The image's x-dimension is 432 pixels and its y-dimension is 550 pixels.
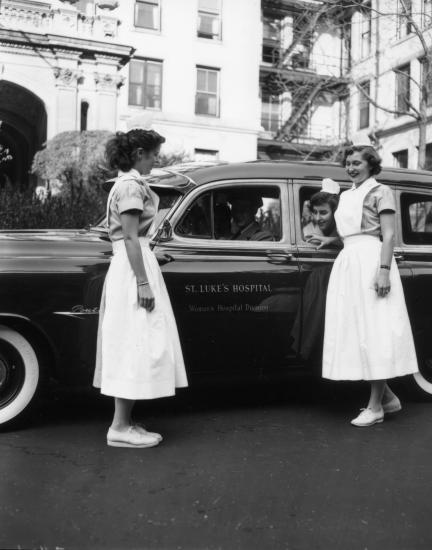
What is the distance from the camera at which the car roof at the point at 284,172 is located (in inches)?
187

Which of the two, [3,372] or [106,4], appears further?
[106,4]

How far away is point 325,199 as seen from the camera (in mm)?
4941

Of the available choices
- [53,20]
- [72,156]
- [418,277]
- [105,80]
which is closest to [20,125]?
[105,80]

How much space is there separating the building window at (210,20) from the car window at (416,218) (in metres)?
23.9

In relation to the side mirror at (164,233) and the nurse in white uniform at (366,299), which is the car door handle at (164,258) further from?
the nurse in white uniform at (366,299)

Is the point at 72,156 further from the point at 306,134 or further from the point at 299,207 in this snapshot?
the point at 306,134

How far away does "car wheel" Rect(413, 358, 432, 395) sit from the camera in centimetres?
523

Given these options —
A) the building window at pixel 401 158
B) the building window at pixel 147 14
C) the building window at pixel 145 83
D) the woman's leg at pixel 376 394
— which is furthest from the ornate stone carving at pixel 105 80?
the woman's leg at pixel 376 394

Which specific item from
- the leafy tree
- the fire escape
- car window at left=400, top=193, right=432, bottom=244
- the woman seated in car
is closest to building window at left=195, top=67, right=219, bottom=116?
the fire escape

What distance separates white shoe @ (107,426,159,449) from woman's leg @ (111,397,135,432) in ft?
0.10

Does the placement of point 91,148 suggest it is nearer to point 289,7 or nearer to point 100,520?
point 100,520

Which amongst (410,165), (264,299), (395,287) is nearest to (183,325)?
(264,299)

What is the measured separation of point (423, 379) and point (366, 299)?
49.5 inches

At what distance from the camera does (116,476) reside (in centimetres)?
348
